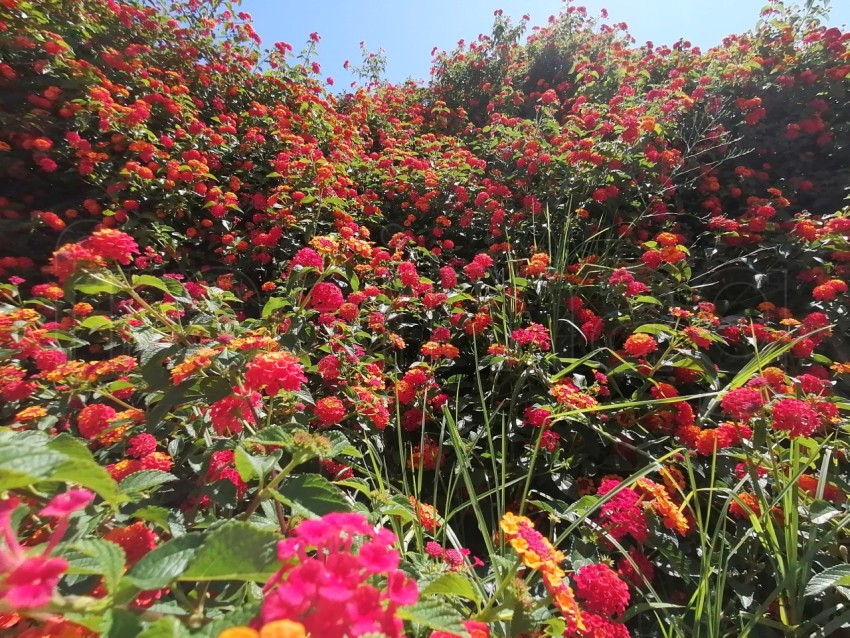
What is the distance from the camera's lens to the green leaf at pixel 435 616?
0.57 metres

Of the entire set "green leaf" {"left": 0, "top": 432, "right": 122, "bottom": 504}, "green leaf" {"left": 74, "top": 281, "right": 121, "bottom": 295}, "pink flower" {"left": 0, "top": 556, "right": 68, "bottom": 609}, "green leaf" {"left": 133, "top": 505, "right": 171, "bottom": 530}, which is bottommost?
"green leaf" {"left": 133, "top": 505, "right": 171, "bottom": 530}

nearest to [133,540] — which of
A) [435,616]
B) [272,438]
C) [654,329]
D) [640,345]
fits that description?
[272,438]

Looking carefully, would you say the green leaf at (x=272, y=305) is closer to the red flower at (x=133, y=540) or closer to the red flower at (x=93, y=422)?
the red flower at (x=93, y=422)

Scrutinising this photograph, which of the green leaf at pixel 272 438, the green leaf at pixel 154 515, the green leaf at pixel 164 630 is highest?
the green leaf at pixel 272 438

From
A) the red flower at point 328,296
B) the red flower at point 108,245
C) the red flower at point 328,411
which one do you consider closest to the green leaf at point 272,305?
the red flower at point 328,296

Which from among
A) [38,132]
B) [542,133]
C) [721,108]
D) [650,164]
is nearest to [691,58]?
[721,108]

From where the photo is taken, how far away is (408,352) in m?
2.36

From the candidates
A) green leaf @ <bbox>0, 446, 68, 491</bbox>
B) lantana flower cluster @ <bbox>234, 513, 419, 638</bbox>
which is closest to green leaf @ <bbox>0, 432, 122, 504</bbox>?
green leaf @ <bbox>0, 446, 68, 491</bbox>

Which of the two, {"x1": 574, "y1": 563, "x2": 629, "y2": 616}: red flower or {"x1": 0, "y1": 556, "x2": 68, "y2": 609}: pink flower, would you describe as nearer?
{"x1": 0, "y1": 556, "x2": 68, "y2": 609}: pink flower

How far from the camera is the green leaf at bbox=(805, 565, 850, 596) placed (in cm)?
102

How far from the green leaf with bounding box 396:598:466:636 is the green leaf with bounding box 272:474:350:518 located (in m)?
0.18

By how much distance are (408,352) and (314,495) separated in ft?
5.42

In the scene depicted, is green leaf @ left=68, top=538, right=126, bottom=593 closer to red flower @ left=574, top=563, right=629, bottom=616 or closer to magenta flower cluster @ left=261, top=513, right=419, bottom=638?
magenta flower cluster @ left=261, top=513, right=419, bottom=638

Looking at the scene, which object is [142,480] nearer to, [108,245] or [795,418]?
[108,245]
